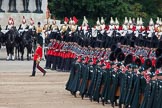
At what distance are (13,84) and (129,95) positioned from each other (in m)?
9.87

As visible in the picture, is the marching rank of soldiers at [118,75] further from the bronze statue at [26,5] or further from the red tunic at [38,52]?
the bronze statue at [26,5]

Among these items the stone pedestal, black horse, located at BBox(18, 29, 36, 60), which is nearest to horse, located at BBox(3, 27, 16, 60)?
black horse, located at BBox(18, 29, 36, 60)

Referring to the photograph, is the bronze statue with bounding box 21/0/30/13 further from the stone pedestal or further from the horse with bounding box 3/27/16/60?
the horse with bounding box 3/27/16/60

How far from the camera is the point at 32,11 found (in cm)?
5484

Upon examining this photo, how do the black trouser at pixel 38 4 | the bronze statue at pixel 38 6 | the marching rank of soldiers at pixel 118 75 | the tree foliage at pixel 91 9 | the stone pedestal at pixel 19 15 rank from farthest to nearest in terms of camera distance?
the tree foliage at pixel 91 9
the black trouser at pixel 38 4
the bronze statue at pixel 38 6
the stone pedestal at pixel 19 15
the marching rank of soldiers at pixel 118 75

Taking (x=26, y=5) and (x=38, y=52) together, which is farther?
(x=26, y=5)

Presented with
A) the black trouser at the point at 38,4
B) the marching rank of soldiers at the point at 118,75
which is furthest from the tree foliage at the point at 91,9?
the marching rank of soldiers at the point at 118,75

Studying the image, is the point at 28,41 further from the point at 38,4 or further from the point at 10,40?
the point at 38,4

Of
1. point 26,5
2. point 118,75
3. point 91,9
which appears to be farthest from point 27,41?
point 91,9

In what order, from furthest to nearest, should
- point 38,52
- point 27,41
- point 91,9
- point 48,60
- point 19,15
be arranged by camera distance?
1. point 91,9
2. point 19,15
3. point 27,41
4. point 48,60
5. point 38,52

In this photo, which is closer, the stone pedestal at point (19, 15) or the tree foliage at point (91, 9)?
the stone pedestal at point (19, 15)

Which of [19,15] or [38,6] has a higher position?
[38,6]

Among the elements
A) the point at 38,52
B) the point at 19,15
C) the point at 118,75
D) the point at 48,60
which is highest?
the point at 19,15

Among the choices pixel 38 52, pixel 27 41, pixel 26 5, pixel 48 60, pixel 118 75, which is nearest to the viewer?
pixel 118 75
